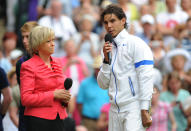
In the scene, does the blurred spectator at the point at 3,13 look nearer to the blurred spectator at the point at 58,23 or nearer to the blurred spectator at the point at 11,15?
the blurred spectator at the point at 11,15

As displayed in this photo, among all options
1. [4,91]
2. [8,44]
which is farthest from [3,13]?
[4,91]

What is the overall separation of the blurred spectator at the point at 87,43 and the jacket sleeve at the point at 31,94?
5.66 m

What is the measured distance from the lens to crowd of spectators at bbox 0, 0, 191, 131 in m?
9.46

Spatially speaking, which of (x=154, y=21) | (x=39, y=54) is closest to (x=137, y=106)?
(x=39, y=54)

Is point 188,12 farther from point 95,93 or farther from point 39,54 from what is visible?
point 39,54

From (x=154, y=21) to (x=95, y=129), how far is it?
371 cm

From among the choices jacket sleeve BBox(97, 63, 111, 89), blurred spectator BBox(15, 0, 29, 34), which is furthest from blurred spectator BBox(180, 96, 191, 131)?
blurred spectator BBox(15, 0, 29, 34)

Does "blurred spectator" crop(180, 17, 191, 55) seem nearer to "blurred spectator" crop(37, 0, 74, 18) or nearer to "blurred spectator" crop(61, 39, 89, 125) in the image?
"blurred spectator" crop(61, 39, 89, 125)

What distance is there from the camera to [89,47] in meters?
11.3

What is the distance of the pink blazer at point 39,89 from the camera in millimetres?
5590

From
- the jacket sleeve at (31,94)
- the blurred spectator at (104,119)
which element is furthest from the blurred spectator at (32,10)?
the jacket sleeve at (31,94)

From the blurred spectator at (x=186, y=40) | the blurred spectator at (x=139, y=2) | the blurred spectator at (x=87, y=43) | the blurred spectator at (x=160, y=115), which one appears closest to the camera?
the blurred spectator at (x=160, y=115)

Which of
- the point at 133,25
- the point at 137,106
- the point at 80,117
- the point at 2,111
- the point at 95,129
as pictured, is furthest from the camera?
the point at 133,25

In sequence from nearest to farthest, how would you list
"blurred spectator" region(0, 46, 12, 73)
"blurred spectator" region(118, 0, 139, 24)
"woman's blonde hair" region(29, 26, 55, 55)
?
1. "woman's blonde hair" region(29, 26, 55, 55)
2. "blurred spectator" region(0, 46, 12, 73)
3. "blurred spectator" region(118, 0, 139, 24)
